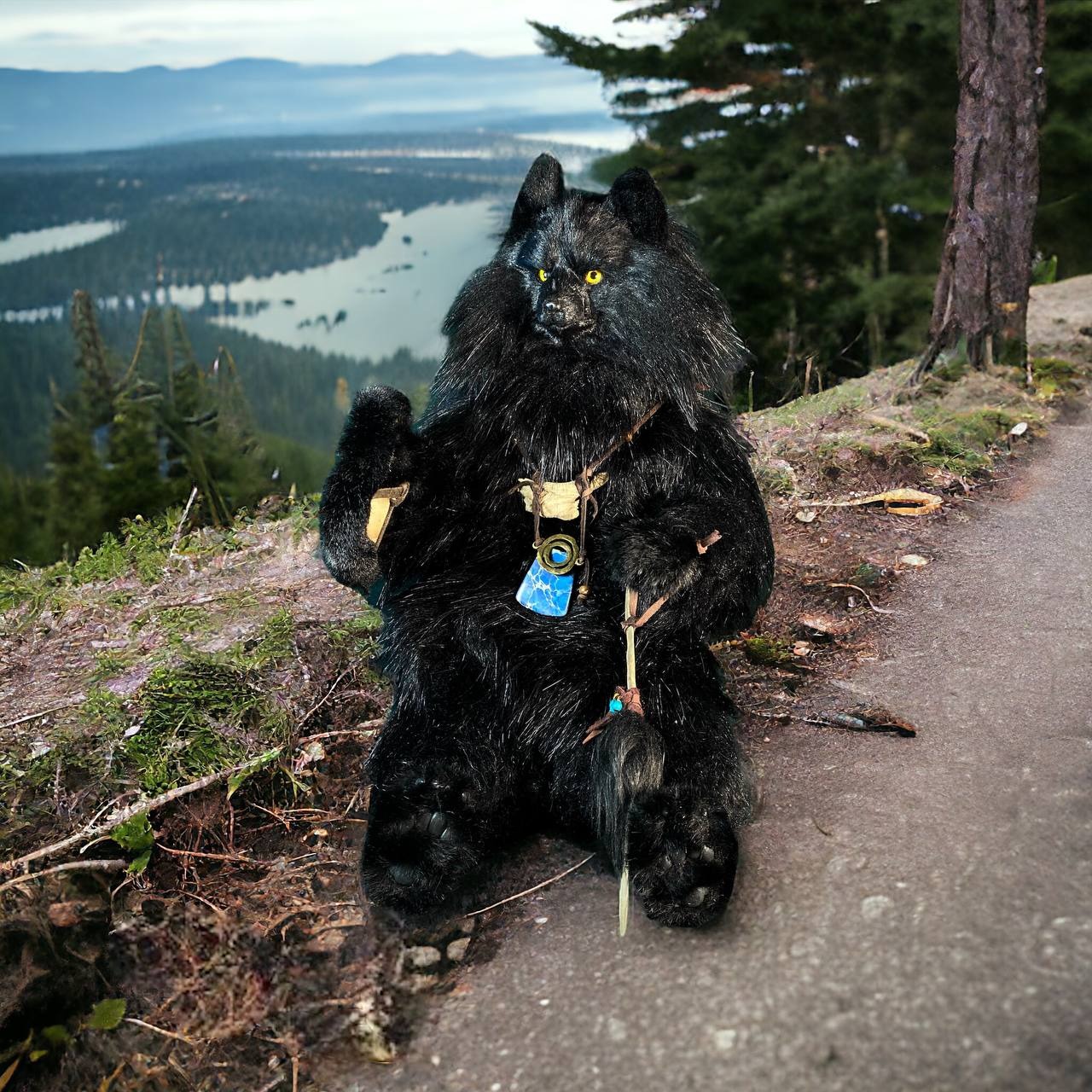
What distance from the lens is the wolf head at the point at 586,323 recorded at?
2.70 meters

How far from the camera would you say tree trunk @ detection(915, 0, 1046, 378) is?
6633 mm

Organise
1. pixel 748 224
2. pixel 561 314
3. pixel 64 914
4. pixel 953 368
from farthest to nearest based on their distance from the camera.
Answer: pixel 748 224 → pixel 953 368 → pixel 64 914 → pixel 561 314

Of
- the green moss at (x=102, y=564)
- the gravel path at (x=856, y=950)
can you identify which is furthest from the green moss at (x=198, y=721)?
the green moss at (x=102, y=564)

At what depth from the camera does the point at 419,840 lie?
270cm

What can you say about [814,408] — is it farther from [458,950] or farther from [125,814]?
[125,814]

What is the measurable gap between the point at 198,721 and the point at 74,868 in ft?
2.00

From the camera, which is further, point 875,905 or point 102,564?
point 102,564

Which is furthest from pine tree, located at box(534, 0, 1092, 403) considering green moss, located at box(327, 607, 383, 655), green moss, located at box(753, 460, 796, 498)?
green moss, located at box(327, 607, 383, 655)

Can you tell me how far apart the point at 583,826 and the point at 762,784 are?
2.02ft

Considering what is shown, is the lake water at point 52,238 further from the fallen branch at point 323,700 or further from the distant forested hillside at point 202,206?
the fallen branch at point 323,700

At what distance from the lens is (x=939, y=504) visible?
5027 millimetres

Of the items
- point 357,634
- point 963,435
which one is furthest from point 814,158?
point 357,634

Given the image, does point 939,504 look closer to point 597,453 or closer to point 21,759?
point 597,453

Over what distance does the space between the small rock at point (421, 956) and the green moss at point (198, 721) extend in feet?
3.16
